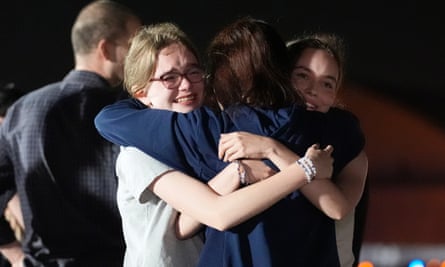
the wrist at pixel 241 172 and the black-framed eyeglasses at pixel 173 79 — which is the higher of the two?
the black-framed eyeglasses at pixel 173 79

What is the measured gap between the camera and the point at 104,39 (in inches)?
141

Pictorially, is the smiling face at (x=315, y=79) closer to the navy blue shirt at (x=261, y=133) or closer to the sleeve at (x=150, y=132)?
the navy blue shirt at (x=261, y=133)

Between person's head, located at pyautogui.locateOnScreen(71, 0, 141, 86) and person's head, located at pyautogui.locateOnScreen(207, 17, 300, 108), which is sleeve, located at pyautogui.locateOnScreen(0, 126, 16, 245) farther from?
person's head, located at pyautogui.locateOnScreen(207, 17, 300, 108)

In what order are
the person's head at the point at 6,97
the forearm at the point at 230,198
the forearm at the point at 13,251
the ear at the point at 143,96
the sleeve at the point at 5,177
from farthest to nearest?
1. the person's head at the point at 6,97
2. the forearm at the point at 13,251
3. the sleeve at the point at 5,177
4. the ear at the point at 143,96
5. the forearm at the point at 230,198

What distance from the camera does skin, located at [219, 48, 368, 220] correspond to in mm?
2127

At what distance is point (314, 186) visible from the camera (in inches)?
84.4

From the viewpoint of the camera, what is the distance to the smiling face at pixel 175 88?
229 cm

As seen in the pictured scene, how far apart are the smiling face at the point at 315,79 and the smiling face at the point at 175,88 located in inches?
8.2

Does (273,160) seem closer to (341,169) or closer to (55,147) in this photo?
(341,169)

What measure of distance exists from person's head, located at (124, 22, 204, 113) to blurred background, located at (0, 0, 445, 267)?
2624 millimetres

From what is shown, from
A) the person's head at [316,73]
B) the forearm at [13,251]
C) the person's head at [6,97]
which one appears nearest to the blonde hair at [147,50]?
the person's head at [316,73]

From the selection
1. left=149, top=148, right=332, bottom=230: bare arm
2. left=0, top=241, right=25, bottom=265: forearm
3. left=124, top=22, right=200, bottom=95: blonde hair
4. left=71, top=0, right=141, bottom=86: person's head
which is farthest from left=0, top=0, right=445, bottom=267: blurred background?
left=149, top=148, right=332, bottom=230: bare arm

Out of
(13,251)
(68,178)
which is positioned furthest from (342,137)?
(13,251)

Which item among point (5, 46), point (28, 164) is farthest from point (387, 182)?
point (28, 164)
